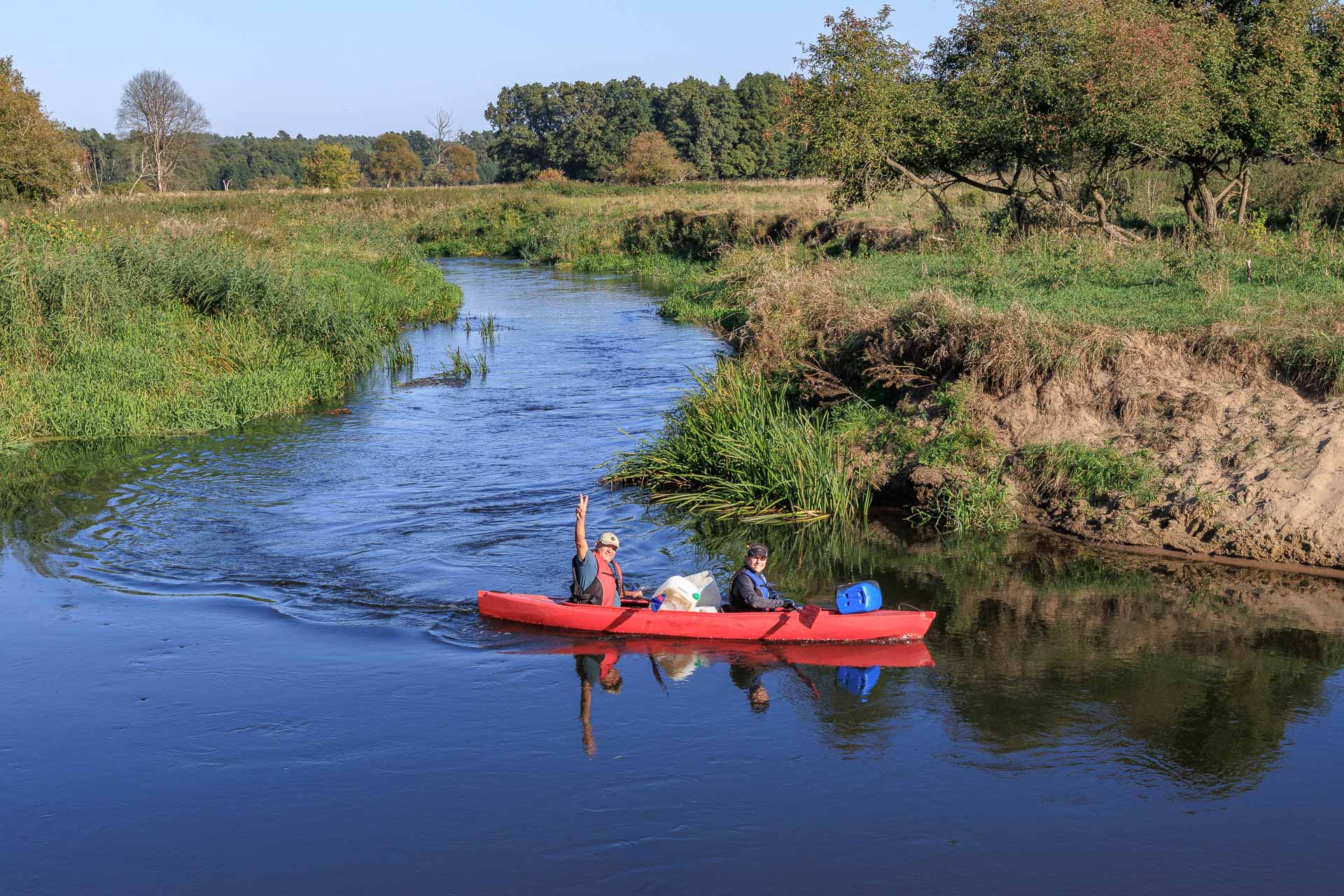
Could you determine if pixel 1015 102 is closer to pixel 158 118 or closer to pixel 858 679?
pixel 858 679

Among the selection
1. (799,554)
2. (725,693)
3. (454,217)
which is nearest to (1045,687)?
(725,693)

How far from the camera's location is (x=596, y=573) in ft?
30.7

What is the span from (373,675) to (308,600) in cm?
186

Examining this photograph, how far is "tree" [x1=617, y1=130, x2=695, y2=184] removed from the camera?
212 feet

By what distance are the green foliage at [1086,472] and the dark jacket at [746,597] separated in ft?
12.2

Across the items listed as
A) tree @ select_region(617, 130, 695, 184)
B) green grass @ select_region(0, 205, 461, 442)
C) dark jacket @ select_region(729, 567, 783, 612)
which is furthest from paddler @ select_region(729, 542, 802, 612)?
tree @ select_region(617, 130, 695, 184)

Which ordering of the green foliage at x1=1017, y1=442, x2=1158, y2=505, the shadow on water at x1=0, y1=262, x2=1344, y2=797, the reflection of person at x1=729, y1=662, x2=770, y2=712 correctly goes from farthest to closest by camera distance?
the green foliage at x1=1017, y1=442, x2=1158, y2=505, the reflection of person at x1=729, y1=662, x2=770, y2=712, the shadow on water at x1=0, y1=262, x2=1344, y2=797

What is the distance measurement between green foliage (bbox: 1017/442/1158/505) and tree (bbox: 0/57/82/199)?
25484 millimetres

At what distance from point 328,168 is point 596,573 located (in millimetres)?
72079

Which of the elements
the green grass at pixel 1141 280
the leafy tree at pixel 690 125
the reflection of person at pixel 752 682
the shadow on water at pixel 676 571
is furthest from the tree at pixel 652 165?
the reflection of person at pixel 752 682

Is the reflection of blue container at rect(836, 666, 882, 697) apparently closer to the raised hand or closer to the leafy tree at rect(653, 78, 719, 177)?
the raised hand

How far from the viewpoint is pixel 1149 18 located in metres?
17.4

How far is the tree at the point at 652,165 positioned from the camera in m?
64.6

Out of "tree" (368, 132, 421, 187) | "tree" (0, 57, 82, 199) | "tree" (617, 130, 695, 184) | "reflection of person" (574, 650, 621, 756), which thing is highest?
"tree" (368, 132, 421, 187)
